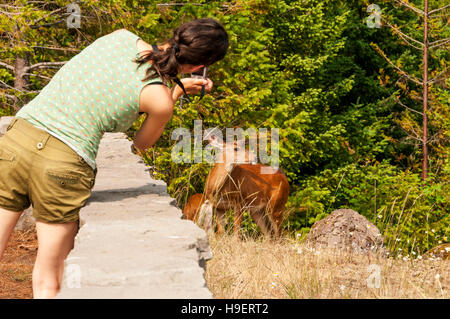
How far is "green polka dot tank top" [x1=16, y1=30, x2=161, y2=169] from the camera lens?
271cm

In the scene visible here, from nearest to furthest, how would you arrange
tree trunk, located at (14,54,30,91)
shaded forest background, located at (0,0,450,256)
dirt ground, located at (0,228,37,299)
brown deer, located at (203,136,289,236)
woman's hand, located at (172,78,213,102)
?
woman's hand, located at (172,78,213,102) → dirt ground, located at (0,228,37,299) → brown deer, located at (203,136,289,236) → shaded forest background, located at (0,0,450,256) → tree trunk, located at (14,54,30,91)

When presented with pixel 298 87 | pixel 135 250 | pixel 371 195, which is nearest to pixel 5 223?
pixel 135 250

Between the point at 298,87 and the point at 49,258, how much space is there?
13.3 m

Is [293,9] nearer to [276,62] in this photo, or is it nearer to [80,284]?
[276,62]

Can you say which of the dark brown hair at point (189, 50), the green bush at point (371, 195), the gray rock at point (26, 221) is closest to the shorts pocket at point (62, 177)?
the dark brown hair at point (189, 50)

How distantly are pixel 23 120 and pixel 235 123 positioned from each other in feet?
34.8

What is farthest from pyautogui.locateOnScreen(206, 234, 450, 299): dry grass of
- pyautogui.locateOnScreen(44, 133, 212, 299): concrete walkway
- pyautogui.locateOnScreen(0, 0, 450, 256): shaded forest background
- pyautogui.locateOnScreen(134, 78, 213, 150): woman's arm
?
pyautogui.locateOnScreen(0, 0, 450, 256): shaded forest background

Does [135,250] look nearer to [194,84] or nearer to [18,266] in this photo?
[194,84]

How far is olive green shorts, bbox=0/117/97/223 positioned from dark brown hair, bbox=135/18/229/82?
0.52 metres

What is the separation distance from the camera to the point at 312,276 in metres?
3.82

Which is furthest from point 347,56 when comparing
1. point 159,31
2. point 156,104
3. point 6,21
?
point 156,104

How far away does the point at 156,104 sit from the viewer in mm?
2756

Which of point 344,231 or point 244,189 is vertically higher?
point 244,189

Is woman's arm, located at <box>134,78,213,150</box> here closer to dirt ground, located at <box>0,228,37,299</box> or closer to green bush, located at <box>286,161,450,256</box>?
dirt ground, located at <box>0,228,37,299</box>
